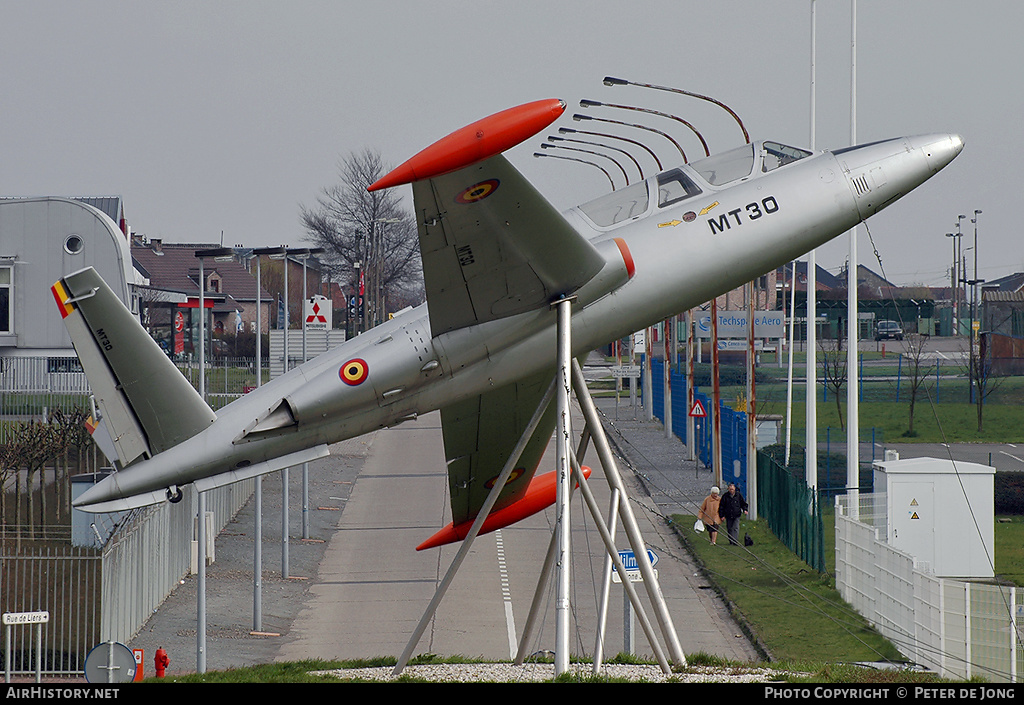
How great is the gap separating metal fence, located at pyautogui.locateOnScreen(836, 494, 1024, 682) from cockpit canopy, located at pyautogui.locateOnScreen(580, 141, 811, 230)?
662 cm

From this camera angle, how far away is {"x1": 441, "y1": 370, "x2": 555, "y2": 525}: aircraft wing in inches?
541

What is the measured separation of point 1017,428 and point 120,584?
44.9 meters

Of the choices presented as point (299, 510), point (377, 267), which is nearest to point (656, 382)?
point (377, 267)

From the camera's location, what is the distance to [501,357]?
1248cm

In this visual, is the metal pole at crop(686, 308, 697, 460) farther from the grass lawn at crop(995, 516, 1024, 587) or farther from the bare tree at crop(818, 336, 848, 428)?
the grass lawn at crop(995, 516, 1024, 587)

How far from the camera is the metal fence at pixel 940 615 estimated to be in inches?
598

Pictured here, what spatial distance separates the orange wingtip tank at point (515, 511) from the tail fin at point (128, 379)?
146 inches

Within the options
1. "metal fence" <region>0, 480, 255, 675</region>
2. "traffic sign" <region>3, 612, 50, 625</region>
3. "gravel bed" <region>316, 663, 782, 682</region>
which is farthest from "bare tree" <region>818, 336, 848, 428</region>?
"traffic sign" <region>3, 612, 50, 625</region>

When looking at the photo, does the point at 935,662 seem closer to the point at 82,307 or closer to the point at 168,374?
the point at 168,374

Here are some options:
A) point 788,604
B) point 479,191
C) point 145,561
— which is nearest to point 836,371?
point 788,604

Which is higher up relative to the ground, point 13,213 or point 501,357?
point 13,213

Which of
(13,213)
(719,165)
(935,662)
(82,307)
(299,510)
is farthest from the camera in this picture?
(13,213)

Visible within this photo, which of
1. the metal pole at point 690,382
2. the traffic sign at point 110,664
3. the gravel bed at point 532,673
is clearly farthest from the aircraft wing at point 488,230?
the metal pole at point 690,382

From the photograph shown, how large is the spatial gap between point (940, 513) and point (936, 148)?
434 inches
